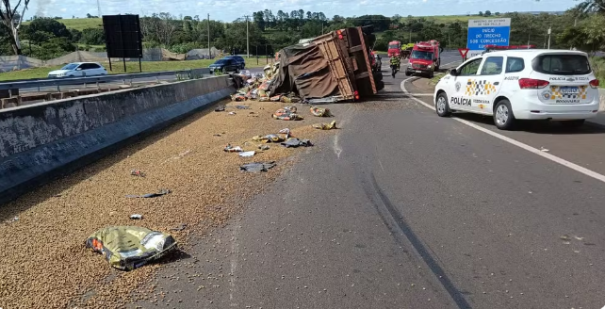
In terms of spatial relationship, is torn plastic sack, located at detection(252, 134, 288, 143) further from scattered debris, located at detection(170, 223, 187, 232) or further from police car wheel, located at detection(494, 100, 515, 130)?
police car wheel, located at detection(494, 100, 515, 130)

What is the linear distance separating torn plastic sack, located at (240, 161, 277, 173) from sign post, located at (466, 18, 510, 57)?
76.4ft

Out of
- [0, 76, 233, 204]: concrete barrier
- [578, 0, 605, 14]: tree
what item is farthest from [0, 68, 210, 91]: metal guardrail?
[578, 0, 605, 14]: tree

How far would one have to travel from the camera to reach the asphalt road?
3662 mm

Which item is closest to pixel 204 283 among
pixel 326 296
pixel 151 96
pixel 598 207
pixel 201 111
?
pixel 326 296

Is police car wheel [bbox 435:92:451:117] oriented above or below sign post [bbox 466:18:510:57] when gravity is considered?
below

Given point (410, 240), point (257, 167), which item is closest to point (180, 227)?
point (410, 240)

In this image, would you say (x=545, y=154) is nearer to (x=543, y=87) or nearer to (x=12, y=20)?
(x=543, y=87)

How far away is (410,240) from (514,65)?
25.3ft

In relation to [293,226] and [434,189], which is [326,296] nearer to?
[293,226]

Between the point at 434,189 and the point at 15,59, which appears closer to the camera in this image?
the point at 434,189

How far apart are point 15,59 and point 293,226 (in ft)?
171

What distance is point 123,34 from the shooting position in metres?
29.5

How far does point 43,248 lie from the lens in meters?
4.45

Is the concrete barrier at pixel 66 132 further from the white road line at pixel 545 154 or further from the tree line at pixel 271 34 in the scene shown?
the tree line at pixel 271 34
